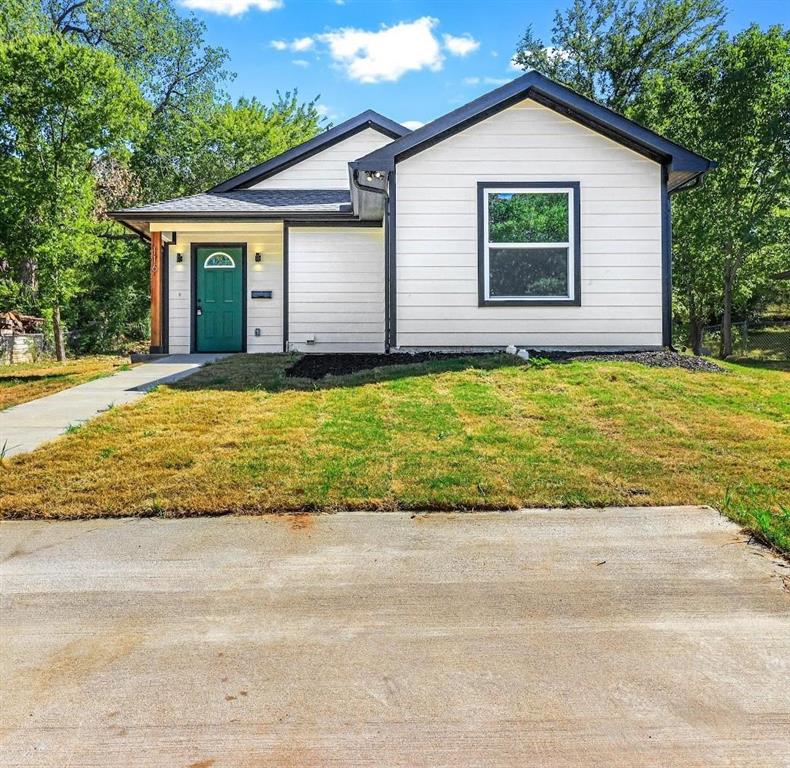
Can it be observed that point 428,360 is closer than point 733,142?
Yes

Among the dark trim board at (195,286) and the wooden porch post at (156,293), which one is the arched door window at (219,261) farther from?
the wooden porch post at (156,293)

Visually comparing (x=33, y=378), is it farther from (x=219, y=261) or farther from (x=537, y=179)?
(x=537, y=179)

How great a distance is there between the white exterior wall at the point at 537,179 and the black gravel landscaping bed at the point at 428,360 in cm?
82

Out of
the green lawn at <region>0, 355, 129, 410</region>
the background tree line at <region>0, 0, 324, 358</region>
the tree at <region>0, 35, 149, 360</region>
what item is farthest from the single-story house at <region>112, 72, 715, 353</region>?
the background tree line at <region>0, 0, 324, 358</region>

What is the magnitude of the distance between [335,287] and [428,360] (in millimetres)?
3279

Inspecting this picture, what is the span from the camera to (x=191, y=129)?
19.9m

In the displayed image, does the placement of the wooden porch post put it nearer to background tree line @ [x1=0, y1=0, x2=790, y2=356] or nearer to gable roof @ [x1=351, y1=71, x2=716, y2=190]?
background tree line @ [x1=0, y1=0, x2=790, y2=356]

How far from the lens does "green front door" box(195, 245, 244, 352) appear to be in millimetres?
11961

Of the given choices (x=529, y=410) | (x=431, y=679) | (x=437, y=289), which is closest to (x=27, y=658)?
(x=431, y=679)

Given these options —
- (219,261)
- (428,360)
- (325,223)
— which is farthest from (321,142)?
(428,360)

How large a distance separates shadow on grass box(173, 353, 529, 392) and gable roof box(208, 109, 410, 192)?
19.5ft

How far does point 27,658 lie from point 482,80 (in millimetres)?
22337

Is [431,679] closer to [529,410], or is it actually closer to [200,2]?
[529,410]

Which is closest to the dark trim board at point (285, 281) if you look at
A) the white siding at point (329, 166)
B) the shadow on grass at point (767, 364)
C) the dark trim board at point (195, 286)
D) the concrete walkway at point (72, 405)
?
the dark trim board at point (195, 286)
